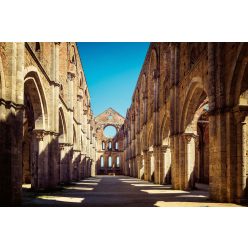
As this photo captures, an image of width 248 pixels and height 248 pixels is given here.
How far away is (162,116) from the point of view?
71.2 ft

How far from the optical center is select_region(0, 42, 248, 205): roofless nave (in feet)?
30.6

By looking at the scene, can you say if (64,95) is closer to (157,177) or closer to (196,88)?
(157,177)

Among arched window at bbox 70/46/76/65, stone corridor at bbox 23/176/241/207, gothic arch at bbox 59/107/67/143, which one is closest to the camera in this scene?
stone corridor at bbox 23/176/241/207

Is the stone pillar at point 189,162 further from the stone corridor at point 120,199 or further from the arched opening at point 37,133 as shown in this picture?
the arched opening at point 37,133

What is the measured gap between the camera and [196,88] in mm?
14375

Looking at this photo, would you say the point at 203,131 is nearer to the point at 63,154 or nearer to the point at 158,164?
the point at 158,164

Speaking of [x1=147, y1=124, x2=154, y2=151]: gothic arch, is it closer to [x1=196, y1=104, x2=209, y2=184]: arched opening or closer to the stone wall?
[x1=196, y1=104, x2=209, y2=184]: arched opening

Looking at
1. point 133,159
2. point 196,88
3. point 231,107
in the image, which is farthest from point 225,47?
point 133,159

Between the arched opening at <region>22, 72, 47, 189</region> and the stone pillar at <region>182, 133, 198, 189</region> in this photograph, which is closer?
the arched opening at <region>22, 72, 47, 189</region>

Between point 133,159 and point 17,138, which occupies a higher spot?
point 17,138

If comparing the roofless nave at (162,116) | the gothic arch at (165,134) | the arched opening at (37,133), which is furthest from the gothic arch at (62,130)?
the gothic arch at (165,134)

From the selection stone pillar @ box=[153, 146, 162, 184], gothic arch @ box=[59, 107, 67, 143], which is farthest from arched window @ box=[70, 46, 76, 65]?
stone pillar @ box=[153, 146, 162, 184]

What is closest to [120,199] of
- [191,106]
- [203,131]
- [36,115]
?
[36,115]

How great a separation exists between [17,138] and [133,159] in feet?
104
